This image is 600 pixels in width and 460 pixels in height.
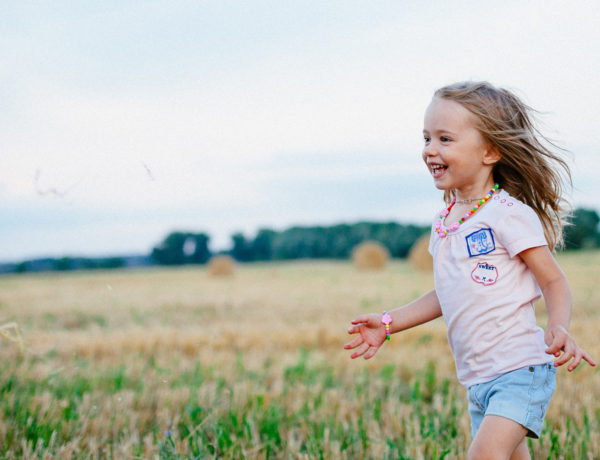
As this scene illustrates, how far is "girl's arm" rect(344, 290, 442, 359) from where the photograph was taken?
2.48 m

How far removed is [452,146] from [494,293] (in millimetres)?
556

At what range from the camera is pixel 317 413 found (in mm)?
3564

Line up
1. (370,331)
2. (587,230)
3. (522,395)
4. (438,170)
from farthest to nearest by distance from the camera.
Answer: (587,230)
(370,331)
(438,170)
(522,395)

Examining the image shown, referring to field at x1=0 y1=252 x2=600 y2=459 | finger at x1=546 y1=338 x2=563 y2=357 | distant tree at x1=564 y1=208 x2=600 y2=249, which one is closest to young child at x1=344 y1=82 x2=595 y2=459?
finger at x1=546 y1=338 x2=563 y2=357

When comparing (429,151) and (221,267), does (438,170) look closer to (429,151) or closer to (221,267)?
(429,151)

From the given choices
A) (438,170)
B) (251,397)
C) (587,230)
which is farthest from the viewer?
(587,230)

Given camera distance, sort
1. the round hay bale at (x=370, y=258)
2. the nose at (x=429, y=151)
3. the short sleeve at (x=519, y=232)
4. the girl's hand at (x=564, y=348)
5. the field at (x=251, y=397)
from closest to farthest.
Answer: the girl's hand at (x=564, y=348) < the short sleeve at (x=519, y=232) < the nose at (x=429, y=151) < the field at (x=251, y=397) < the round hay bale at (x=370, y=258)

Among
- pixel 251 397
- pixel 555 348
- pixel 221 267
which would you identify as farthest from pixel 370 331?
pixel 221 267

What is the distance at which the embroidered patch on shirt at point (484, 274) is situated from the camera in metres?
2.27

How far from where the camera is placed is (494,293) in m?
2.26

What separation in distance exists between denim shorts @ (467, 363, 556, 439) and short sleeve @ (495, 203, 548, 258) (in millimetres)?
417

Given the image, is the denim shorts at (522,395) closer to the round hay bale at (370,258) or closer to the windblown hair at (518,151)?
the windblown hair at (518,151)

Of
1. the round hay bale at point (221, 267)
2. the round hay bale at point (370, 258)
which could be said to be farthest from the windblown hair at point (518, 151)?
the round hay bale at point (370, 258)

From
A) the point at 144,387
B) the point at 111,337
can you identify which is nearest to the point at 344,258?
the point at 111,337
